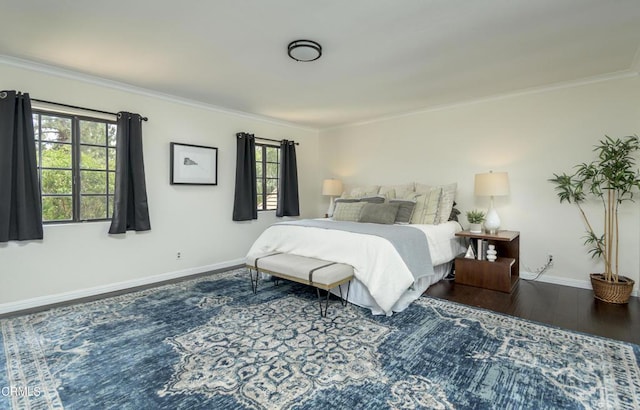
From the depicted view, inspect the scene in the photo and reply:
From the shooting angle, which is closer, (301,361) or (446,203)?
(301,361)

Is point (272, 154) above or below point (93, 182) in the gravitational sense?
above

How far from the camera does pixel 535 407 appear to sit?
1.65 meters

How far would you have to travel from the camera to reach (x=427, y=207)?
418 centimetres

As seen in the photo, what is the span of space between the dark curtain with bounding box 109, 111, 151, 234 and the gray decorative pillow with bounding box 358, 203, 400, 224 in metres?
2.71

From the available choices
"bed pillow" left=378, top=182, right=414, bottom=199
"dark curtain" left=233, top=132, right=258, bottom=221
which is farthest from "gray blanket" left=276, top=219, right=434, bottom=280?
"dark curtain" left=233, top=132, right=258, bottom=221

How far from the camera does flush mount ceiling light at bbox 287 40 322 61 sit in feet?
8.64

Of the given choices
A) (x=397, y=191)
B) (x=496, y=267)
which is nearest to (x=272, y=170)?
(x=397, y=191)

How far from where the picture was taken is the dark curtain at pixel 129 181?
142 inches

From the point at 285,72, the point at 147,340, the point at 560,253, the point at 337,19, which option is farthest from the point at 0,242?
the point at 560,253

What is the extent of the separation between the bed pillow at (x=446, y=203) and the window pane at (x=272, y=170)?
2.77 meters

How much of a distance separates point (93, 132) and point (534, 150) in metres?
5.23

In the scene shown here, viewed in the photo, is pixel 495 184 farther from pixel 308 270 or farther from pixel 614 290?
pixel 308 270

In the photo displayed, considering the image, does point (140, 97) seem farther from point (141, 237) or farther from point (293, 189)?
point (293, 189)

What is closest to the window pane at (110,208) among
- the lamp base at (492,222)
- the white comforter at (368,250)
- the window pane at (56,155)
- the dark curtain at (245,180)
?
the window pane at (56,155)
